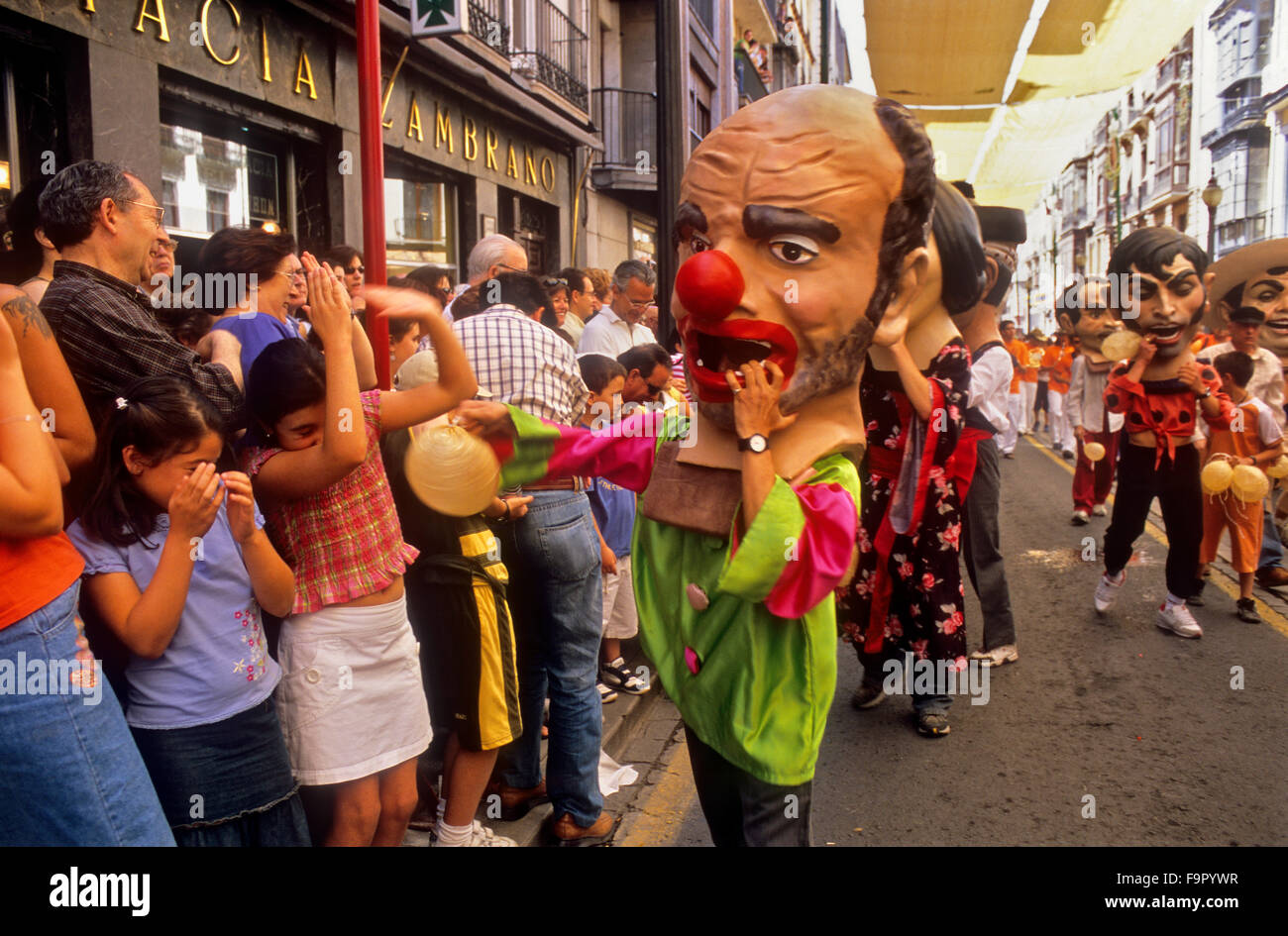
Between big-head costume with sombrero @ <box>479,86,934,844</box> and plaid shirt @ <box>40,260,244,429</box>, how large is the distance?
3.82 feet

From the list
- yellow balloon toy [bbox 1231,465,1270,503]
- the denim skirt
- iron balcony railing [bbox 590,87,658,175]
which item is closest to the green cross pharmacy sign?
yellow balloon toy [bbox 1231,465,1270,503]

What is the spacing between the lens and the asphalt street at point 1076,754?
3309 millimetres

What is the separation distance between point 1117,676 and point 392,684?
3829 millimetres

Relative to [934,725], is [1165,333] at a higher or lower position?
higher

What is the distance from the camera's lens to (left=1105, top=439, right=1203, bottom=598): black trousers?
5270 millimetres

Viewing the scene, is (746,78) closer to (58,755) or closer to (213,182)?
(213,182)

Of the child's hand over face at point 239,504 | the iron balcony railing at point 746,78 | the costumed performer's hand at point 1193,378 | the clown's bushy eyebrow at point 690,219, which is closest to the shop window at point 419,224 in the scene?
the costumed performer's hand at point 1193,378

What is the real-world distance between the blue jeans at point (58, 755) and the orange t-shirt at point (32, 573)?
2 cm

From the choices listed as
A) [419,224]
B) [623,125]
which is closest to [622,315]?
[419,224]

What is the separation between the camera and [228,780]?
6.97 ft

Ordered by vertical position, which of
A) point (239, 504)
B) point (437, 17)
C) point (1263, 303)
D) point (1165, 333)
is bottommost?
point (239, 504)

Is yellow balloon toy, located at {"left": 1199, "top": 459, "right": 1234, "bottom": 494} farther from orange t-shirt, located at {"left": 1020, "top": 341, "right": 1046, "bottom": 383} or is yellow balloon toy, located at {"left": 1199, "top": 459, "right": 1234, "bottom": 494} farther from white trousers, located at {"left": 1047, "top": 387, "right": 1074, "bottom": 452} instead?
orange t-shirt, located at {"left": 1020, "top": 341, "right": 1046, "bottom": 383}

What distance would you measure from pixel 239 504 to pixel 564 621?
53.7 inches

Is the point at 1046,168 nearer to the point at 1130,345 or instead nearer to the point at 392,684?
the point at 1130,345
